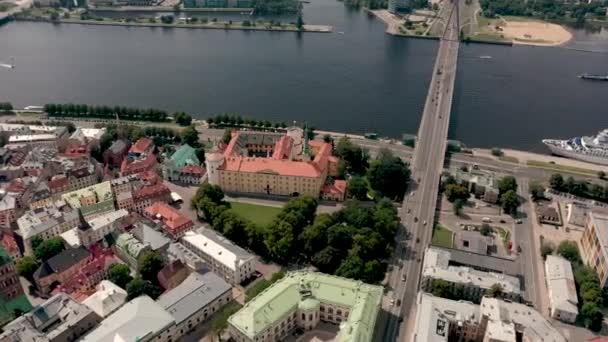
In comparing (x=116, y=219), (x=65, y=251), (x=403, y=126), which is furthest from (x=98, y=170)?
(x=403, y=126)

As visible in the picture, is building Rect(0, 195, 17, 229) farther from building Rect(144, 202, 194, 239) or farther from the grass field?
the grass field

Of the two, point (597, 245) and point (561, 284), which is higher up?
point (597, 245)

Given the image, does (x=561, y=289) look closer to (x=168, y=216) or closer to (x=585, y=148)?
(x=585, y=148)

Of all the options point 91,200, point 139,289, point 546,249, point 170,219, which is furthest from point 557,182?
point 91,200

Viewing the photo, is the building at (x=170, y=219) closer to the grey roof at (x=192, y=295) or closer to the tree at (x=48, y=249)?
the grey roof at (x=192, y=295)

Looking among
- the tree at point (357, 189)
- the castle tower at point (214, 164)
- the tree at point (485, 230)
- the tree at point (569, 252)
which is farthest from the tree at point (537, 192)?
the castle tower at point (214, 164)

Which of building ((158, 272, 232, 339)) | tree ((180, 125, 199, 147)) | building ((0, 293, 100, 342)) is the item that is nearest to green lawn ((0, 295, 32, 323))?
building ((0, 293, 100, 342))

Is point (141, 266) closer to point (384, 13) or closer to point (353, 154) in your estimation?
point (353, 154)
